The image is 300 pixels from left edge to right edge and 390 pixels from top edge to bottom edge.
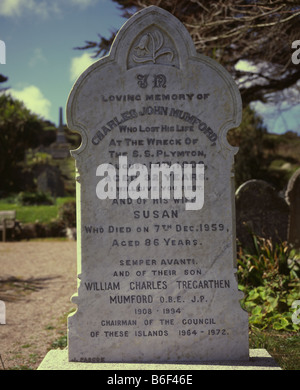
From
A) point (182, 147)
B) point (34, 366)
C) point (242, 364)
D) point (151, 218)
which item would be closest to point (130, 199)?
point (151, 218)

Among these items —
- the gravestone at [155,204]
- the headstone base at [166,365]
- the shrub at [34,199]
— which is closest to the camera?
the headstone base at [166,365]

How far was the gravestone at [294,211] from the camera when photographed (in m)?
8.32

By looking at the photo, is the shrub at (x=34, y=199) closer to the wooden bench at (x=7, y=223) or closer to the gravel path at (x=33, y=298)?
the wooden bench at (x=7, y=223)

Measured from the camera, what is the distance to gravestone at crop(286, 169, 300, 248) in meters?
8.32

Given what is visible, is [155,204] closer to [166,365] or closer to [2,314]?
Result: [166,365]

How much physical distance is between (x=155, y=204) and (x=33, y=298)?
5.32 m

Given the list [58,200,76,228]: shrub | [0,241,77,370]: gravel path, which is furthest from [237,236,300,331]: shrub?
[58,200,76,228]: shrub

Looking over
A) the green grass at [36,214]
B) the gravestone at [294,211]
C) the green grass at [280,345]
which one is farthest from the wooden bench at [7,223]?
the green grass at [280,345]

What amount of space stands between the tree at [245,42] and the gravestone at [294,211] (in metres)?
2.70

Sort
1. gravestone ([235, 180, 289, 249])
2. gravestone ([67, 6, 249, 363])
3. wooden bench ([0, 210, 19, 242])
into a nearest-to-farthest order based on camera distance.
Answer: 1. gravestone ([67, 6, 249, 363])
2. gravestone ([235, 180, 289, 249])
3. wooden bench ([0, 210, 19, 242])

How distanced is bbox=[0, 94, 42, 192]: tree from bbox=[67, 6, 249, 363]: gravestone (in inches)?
1151

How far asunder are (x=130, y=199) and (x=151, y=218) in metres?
0.25

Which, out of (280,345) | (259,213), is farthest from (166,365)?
(259,213)

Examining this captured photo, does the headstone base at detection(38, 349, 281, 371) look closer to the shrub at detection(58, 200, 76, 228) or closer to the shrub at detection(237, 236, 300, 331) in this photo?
the shrub at detection(237, 236, 300, 331)
